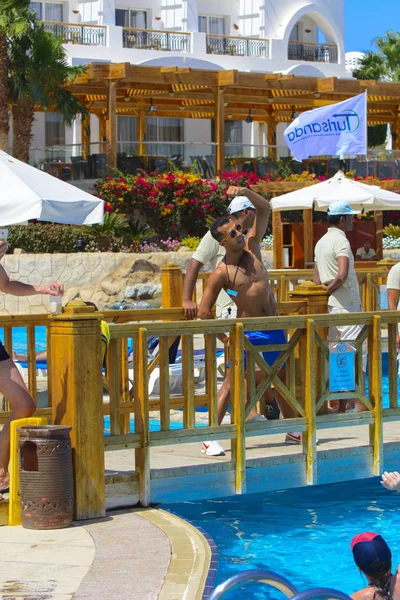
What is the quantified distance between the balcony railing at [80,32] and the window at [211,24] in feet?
22.6

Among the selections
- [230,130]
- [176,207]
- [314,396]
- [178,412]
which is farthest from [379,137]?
[314,396]

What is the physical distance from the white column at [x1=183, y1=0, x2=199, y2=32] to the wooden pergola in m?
5.77

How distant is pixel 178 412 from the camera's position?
11508 mm

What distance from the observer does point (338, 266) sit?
9422 millimetres

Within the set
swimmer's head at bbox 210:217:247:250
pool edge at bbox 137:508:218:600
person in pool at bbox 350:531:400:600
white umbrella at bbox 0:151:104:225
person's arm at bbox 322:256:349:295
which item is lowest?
pool edge at bbox 137:508:218:600

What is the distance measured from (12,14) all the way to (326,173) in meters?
9.77

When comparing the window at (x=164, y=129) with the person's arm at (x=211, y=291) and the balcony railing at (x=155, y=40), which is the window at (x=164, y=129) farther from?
the person's arm at (x=211, y=291)

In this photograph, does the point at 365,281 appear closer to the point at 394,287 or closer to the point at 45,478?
the point at 394,287

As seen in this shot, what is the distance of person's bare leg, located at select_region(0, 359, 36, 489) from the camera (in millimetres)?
6273

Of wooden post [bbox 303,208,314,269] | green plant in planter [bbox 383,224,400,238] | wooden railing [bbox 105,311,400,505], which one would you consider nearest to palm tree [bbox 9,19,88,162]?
wooden post [bbox 303,208,314,269]

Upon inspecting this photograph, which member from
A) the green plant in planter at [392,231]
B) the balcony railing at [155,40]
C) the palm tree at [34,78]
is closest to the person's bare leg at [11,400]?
the palm tree at [34,78]

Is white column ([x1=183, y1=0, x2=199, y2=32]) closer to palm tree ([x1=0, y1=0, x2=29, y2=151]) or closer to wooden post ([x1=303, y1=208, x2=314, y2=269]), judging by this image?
palm tree ([x1=0, y1=0, x2=29, y2=151])

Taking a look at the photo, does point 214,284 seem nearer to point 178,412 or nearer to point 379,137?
point 178,412

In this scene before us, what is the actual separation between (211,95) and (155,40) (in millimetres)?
9906
